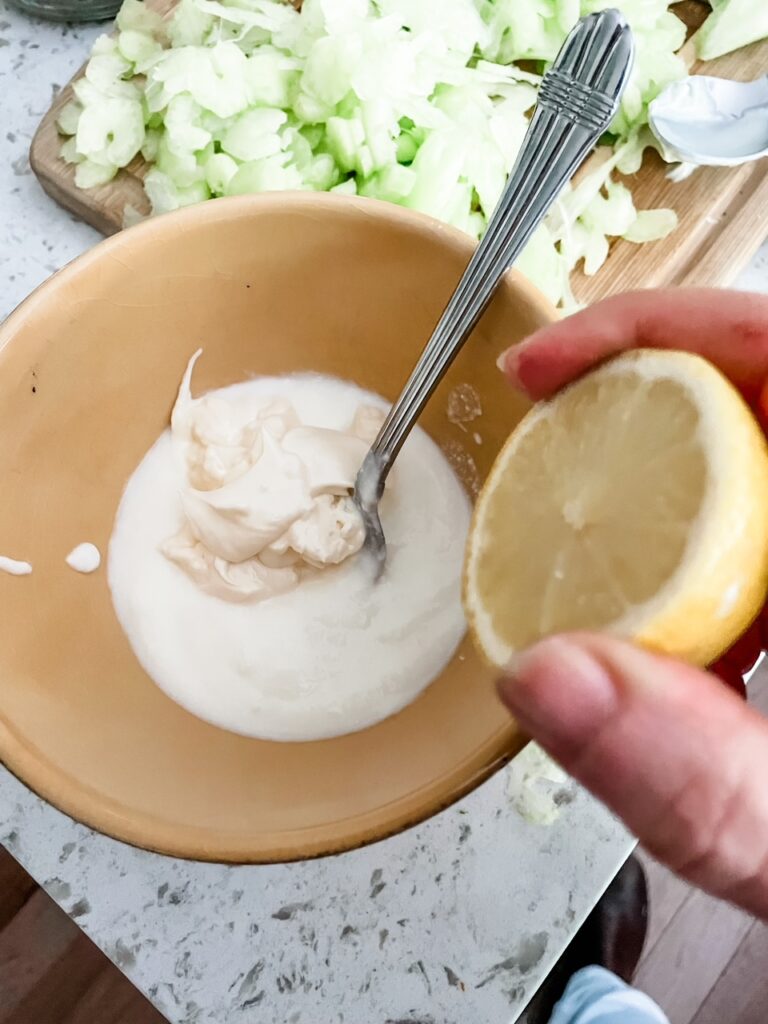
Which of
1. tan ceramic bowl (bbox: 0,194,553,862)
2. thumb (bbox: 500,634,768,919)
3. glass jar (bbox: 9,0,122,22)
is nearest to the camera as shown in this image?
thumb (bbox: 500,634,768,919)

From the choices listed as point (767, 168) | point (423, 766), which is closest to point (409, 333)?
point (423, 766)

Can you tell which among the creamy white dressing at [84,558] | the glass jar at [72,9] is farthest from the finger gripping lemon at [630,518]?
the glass jar at [72,9]

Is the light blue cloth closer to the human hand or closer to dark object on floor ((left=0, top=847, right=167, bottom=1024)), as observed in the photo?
dark object on floor ((left=0, top=847, right=167, bottom=1024))

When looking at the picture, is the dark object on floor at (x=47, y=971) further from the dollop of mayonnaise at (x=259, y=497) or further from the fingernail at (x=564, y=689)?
the fingernail at (x=564, y=689)

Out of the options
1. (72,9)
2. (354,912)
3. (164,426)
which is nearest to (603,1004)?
(354,912)

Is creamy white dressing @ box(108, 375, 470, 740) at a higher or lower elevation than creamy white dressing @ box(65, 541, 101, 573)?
higher

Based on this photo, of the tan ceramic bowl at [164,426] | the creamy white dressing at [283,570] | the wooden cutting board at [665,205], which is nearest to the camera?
the tan ceramic bowl at [164,426]

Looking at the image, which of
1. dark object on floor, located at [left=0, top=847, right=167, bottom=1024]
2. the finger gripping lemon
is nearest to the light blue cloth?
dark object on floor, located at [left=0, top=847, right=167, bottom=1024]
